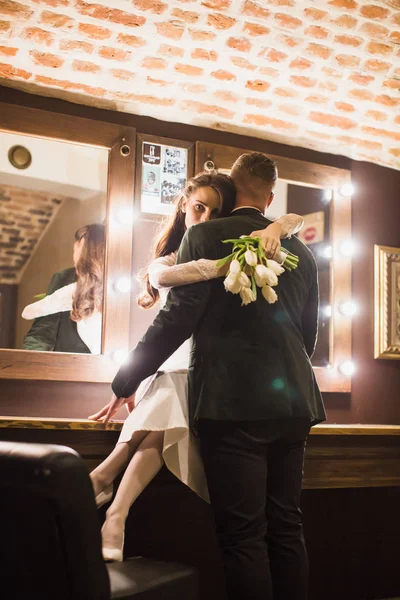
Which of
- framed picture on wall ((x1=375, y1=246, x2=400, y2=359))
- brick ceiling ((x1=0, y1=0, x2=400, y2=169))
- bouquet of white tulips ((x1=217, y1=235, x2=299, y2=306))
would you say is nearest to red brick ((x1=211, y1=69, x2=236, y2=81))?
brick ceiling ((x1=0, y1=0, x2=400, y2=169))

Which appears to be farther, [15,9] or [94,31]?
[94,31]

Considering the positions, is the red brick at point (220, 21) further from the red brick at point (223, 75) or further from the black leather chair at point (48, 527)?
the black leather chair at point (48, 527)

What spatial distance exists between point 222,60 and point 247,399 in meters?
1.98

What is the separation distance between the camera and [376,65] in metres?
3.32

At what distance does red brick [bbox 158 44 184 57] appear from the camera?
3073 millimetres

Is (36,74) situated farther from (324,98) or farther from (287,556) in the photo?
(287,556)

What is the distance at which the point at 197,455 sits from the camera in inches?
80.9

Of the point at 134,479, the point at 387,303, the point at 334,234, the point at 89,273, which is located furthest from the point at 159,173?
the point at 134,479

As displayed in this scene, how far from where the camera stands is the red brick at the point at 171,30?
2.95 m

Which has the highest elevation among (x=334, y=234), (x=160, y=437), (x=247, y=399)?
(x=334, y=234)

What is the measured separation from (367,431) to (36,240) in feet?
5.76

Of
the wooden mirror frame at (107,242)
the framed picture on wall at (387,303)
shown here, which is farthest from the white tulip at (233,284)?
the framed picture on wall at (387,303)

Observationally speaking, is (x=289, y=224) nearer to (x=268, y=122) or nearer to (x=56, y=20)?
(x=56, y=20)

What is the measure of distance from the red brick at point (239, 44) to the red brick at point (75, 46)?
2.16ft
